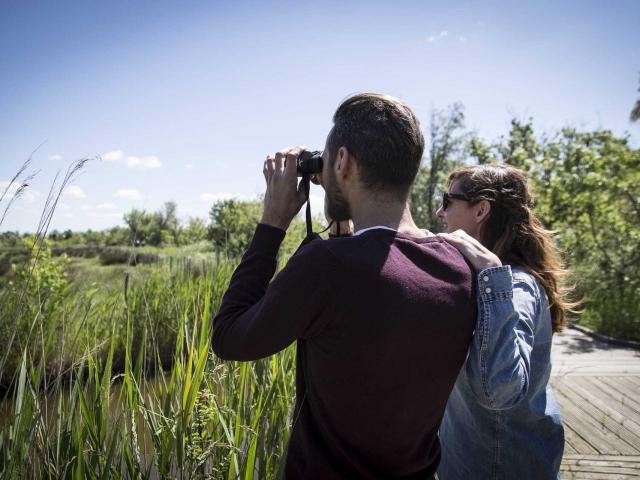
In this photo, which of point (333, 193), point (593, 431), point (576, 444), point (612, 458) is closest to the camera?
point (333, 193)

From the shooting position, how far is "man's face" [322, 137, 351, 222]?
1.14 m

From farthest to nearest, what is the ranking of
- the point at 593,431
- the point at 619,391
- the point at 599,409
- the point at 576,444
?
the point at 619,391, the point at 599,409, the point at 593,431, the point at 576,444

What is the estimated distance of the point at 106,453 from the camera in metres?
1.46

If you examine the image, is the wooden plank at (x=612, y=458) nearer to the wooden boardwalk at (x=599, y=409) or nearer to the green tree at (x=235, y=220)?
the wooden boardwalk at (x=599, y=409)

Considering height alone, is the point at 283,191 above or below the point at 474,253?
above

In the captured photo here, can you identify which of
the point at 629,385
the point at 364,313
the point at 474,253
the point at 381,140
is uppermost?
the point at 381,140

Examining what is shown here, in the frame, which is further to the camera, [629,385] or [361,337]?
[629,385]

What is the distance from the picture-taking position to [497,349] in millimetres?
1086

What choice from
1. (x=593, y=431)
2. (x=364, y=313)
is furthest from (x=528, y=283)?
(x=593, y=431)

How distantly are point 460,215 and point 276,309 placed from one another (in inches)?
42.0

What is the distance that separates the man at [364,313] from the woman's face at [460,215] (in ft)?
1.95

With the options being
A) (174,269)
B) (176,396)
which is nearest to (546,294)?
(176,396)

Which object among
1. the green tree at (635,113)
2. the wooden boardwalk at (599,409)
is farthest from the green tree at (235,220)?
the green tree at (635,113)

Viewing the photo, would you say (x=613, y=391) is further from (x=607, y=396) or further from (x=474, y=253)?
(x=474, y=253)
